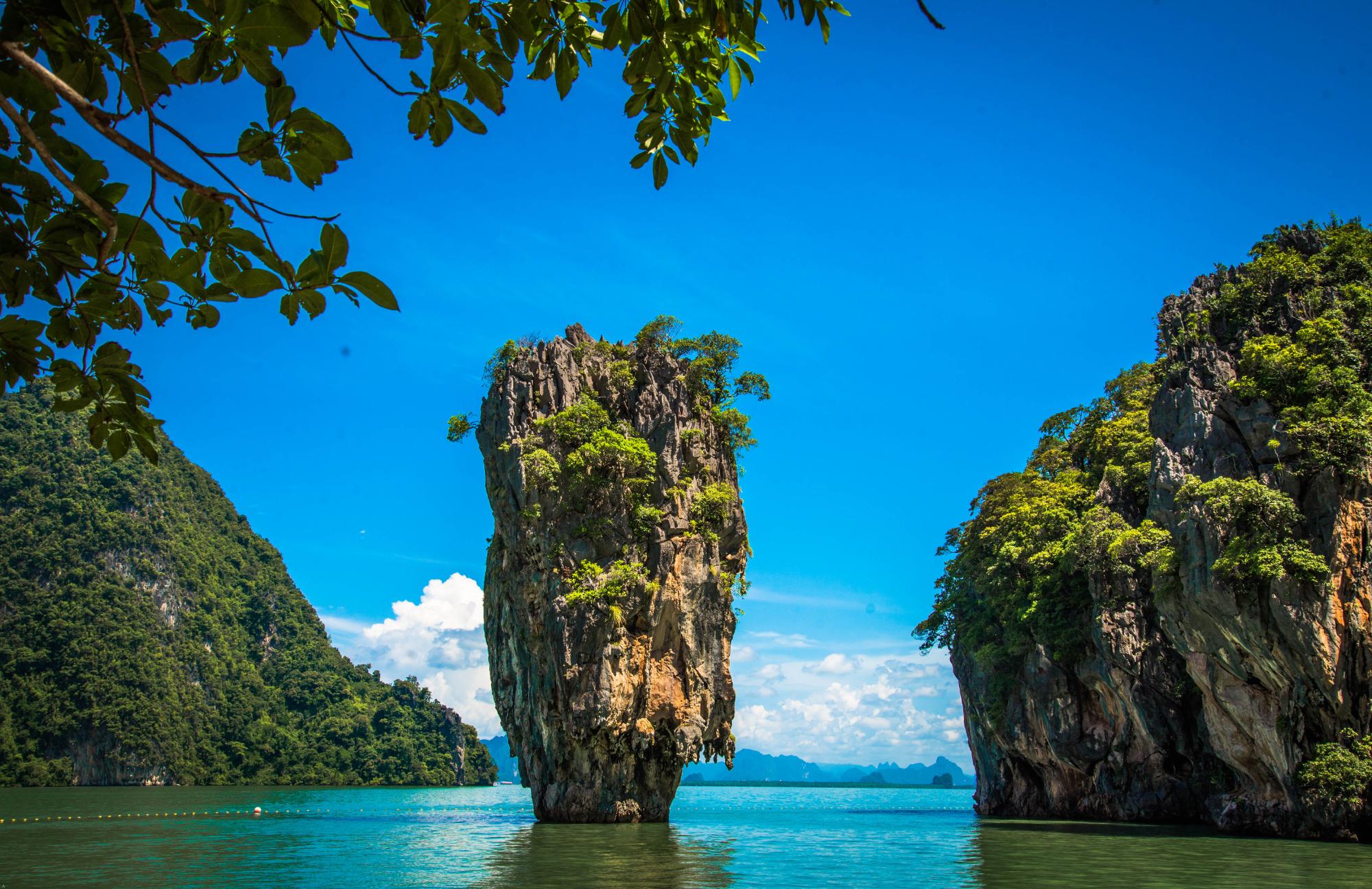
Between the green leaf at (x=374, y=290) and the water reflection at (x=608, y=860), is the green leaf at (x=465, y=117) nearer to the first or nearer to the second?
the green leaf at (x=374, y=290)

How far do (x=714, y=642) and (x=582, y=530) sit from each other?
5980 mm

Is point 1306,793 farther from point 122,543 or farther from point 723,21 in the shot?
point 122,543

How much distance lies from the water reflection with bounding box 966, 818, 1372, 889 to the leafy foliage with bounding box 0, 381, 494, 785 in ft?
265

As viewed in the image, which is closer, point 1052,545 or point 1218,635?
point 1218,635

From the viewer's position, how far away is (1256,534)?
67.1ft

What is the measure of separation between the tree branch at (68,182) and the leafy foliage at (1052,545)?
2635cm

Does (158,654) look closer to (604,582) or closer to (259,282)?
(604,582)

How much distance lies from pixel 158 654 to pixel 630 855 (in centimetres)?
8706

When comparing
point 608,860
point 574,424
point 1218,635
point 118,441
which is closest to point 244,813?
point 574,424

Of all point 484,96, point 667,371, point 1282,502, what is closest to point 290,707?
point 667,371

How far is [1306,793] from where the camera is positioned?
20.2 m

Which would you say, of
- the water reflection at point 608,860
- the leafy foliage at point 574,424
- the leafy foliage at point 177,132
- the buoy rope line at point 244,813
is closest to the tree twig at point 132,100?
the leafy foliage at point 177,132

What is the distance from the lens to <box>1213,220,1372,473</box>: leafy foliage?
66.8 ft

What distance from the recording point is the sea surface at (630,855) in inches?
575
